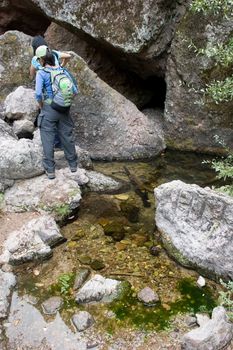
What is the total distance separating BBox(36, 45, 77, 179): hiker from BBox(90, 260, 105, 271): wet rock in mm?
2074

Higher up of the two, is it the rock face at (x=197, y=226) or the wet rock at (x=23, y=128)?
the rock face at (x=197, y=226)

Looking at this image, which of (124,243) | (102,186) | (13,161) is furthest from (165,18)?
(124,243)

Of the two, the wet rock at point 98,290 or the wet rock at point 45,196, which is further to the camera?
the wet rock at point 45,196

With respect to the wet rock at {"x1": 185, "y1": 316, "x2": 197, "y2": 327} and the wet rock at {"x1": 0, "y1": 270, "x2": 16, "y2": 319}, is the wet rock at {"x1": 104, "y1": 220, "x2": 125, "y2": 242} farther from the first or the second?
the wet rock at {"x1": 185, "y1": 316, "x2": 197, "y2": 327}

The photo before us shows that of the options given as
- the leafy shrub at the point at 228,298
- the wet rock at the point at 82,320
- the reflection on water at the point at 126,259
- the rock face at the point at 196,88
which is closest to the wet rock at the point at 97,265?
the reflection on water at the point at 126,259

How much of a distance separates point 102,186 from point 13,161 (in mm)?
1764

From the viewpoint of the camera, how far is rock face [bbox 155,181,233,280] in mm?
5602

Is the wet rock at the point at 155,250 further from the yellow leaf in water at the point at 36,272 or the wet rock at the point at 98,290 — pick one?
the yellow leaf in water at the point at 36,272

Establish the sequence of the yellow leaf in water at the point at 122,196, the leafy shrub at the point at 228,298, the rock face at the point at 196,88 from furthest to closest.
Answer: the rock face at the point at 196,88
the yellow leaf in water at the point at 122,196
the leafy shrub at the point at 228,298

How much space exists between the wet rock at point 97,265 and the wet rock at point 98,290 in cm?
37

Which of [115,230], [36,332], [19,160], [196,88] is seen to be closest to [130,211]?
[115,230]

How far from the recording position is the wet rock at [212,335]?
452 centimetres

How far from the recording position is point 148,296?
18.0 feet

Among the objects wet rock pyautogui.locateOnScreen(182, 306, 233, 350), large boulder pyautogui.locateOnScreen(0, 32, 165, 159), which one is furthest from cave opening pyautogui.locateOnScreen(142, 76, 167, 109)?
wet rock pyautogui.locateOnScreen(182, 306, 233, 350)
